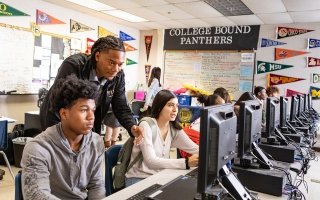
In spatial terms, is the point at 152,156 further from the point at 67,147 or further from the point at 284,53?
the point at 284,53

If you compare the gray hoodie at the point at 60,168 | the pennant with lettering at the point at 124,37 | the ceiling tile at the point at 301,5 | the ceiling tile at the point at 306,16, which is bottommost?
the gray hoodie at the point at 60,168

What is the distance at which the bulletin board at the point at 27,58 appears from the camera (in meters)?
4.24

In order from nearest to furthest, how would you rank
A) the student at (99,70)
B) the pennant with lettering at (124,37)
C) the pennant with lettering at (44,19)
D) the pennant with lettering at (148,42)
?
1. the student at (99,70)
2. the pennant with lettering at (44,19)
3. the pennant with lettering at (124,37)
4. the pennant with lettering at (148,42)

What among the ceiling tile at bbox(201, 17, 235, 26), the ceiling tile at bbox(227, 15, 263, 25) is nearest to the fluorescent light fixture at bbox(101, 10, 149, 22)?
the ceiling tile at bbox(201, 17, 235, 26)

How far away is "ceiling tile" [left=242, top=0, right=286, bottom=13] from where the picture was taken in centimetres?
425

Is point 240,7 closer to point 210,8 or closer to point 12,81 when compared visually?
point 210,8

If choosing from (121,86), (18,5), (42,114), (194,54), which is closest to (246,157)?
(121,86)

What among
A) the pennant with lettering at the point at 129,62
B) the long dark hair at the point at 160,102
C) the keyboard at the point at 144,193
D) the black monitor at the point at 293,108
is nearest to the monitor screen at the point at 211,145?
the keyboard at the point at 144,193

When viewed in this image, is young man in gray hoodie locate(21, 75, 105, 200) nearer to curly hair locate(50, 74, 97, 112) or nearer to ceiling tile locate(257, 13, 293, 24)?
curly hair locate(50, 74, 97, 112)

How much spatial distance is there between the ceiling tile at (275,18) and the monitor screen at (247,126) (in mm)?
3917

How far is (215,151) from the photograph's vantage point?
98 cm

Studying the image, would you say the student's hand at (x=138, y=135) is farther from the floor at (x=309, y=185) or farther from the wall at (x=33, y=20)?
the wall at (x=33, y=20)

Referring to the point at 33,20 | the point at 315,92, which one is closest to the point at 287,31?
the point at 315,92

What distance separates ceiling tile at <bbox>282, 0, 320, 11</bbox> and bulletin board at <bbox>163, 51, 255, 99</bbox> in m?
1.56
